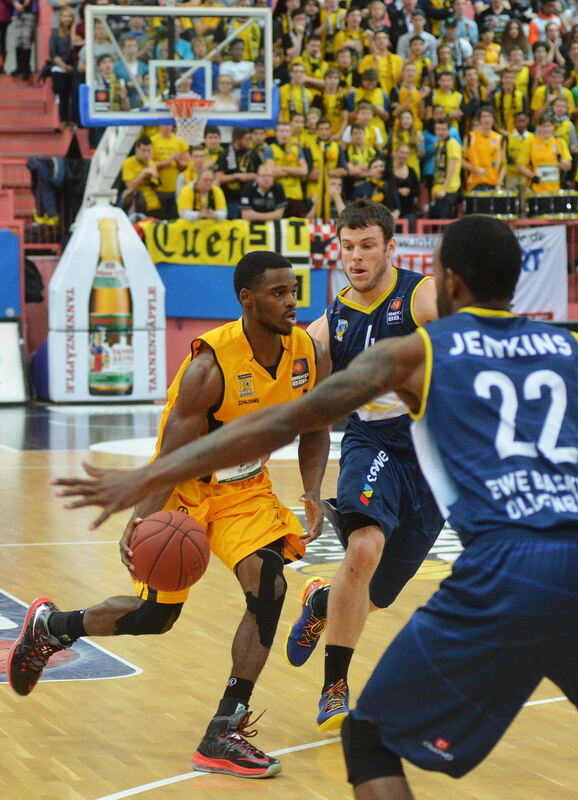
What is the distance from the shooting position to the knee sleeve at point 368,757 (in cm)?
318

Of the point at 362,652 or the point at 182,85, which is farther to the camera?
the point at 182,85

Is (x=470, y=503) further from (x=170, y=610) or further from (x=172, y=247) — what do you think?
(x=172, y=247)

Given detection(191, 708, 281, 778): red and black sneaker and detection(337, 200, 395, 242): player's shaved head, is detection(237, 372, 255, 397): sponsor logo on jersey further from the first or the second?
detection(191, 708, 281, 778): red and black sneaker

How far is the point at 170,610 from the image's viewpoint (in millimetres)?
5059

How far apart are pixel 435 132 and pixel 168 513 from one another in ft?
49.4

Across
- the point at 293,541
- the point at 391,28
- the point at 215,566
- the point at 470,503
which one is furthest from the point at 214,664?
the point at 391,28

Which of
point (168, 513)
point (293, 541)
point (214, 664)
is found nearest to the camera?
point (168, 513)

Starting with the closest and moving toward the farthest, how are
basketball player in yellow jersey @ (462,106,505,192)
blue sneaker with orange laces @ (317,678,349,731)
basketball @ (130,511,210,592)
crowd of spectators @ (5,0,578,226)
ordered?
basketball @ (130,511,210,592) < blue sneaker with orange laces @ (317,678,349,731) < crowd of spectators @ (5,0,578,226) < basketball player in yellow jersey @ (462,106,505,192)

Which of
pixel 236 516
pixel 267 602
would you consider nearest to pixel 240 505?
pixel 236 516

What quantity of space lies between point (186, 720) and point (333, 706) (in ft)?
2.01

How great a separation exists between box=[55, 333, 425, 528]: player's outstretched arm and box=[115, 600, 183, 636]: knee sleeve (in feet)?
6.28

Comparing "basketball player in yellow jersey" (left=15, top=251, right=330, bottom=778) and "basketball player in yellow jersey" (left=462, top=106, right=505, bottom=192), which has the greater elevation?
"basketball player in yellow jersey" (left=462, top=106, right=505, bottom=192)

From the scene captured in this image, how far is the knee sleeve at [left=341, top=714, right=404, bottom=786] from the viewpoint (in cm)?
318

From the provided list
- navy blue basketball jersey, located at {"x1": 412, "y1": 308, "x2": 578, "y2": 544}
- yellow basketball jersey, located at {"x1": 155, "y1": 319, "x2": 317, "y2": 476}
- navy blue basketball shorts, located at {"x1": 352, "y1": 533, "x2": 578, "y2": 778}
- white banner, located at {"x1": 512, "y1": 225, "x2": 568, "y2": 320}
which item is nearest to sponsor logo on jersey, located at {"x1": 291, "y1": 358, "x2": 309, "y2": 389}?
yellow basketball jersey, located at {"x1": 155, "y1": 319, "x2": 317, "y2": 476}
